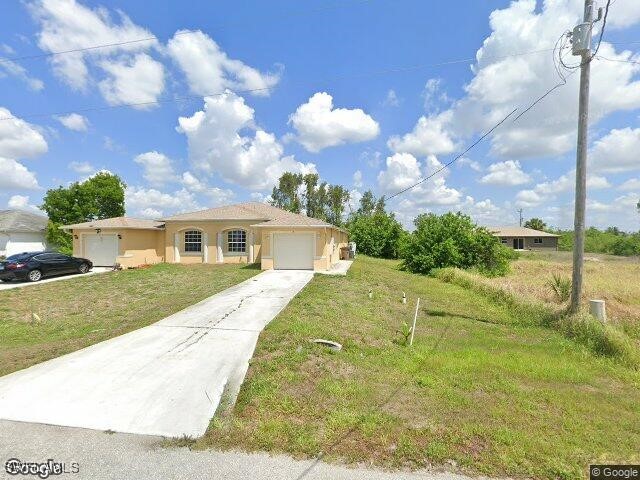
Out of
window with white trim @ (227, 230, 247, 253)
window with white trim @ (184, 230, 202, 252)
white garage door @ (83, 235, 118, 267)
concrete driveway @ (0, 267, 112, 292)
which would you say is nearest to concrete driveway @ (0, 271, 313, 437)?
concrete driveway @ (0, 267, 112, 292)

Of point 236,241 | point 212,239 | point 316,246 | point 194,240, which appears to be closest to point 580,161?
point 316,246

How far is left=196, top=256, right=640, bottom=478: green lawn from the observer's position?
345 centimetres

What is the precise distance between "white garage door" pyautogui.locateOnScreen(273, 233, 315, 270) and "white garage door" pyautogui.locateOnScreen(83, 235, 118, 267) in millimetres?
9973

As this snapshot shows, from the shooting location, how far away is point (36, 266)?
51.7 ft

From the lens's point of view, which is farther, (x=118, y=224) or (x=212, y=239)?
(x=212, y=239)

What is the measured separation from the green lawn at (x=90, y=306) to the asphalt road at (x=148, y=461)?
2745 millimetres

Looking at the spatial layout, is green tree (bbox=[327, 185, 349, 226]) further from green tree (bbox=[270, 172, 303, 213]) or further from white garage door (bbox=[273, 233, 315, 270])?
white garage door (bbox=[273, 233, 315, 270])

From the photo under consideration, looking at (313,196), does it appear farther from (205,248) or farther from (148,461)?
(148,461)

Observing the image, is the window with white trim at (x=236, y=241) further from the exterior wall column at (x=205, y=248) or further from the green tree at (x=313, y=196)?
the green tree at (x=313, y=196)

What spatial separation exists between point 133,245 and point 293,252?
9.75 m

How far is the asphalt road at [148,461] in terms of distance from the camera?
3088mm

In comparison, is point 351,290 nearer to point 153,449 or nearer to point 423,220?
point 153,449

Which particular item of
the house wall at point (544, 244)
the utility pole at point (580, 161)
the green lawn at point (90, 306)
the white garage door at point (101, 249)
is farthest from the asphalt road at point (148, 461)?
the house wall at point (544, 244)

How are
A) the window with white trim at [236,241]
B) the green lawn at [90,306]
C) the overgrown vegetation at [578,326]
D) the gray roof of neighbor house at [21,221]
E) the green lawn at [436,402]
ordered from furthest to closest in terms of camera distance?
the gray roof of neighbor house at [21,221] → the window with white trim at [236,241] → the green lawn at [90,306] → the overgrown vegetation at [578,326] → the green lawn at [436,402]
